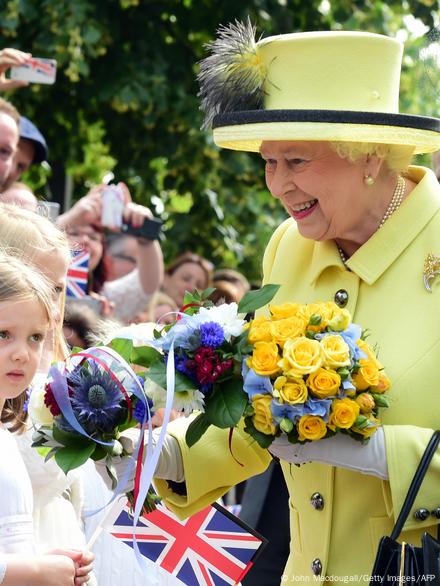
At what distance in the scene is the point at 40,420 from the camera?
122 inches

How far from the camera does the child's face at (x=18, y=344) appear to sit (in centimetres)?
311

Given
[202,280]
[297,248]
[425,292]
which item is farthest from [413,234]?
[202,280]

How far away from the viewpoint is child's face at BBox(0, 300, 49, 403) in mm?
3113

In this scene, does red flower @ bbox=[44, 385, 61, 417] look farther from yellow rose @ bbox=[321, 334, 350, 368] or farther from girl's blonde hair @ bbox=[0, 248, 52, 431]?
yellow rose @ bbox=[321, 334, 350, 368]

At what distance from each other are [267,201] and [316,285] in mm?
6108

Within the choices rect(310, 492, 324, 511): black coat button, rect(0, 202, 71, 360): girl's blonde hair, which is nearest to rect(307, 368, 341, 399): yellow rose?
rect(310, 492, 324, 511): black coat button

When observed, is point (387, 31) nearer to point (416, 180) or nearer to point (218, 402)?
point (416, 180)

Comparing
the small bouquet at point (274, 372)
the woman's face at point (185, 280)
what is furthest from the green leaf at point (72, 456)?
the woman's face at point (185, 280)

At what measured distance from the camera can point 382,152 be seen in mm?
3303

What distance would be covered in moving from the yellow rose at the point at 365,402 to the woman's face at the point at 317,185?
0.55 meters

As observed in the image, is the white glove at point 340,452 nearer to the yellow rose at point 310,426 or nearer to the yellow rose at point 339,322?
the yellow rose at point 310,426

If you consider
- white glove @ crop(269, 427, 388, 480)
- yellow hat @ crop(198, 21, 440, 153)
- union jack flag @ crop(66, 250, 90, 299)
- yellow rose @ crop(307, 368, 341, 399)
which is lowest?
union jack flag @ crop(66, 250, 90, 299)

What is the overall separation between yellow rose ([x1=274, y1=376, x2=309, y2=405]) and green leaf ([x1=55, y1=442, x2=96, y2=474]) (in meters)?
0.50

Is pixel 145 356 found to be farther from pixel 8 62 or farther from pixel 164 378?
pixel 8 62
